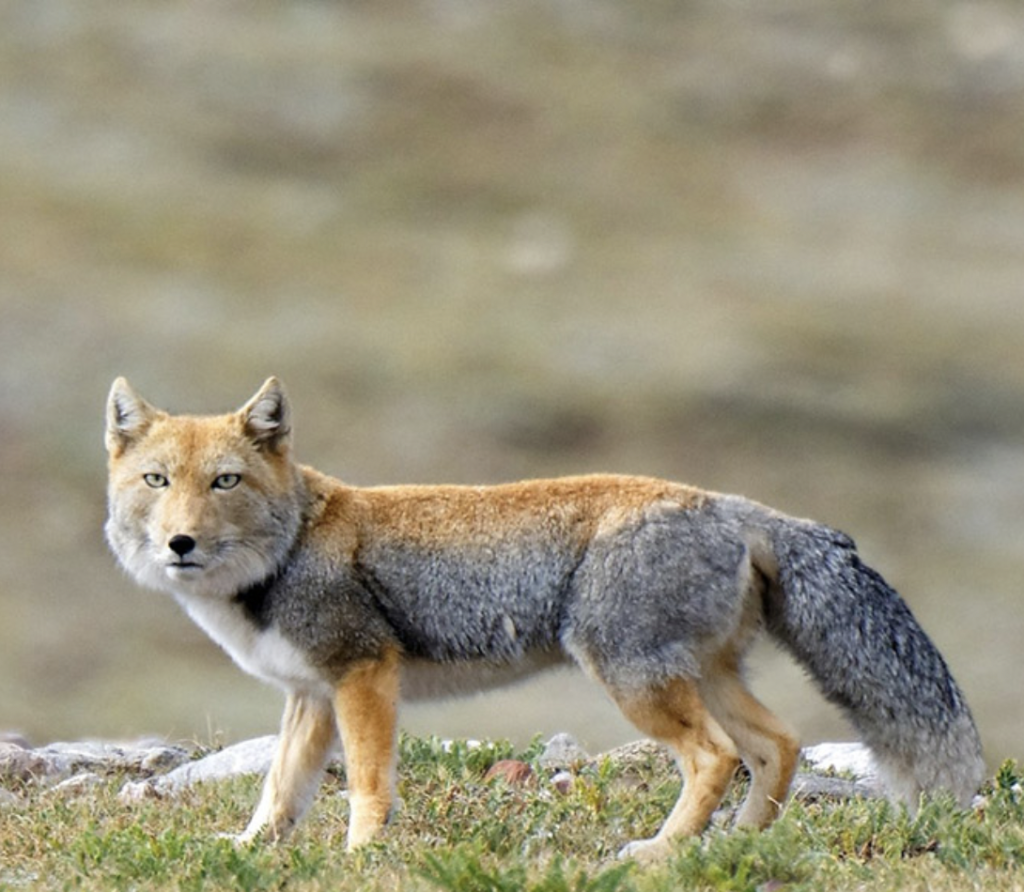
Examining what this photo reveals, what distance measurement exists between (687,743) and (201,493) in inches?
88.6

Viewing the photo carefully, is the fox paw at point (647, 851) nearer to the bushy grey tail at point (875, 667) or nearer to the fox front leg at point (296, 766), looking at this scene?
the bushy grey tail at point (875, 667)

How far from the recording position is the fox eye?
8367mm

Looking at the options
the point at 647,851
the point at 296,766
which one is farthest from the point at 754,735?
the point at 296,766

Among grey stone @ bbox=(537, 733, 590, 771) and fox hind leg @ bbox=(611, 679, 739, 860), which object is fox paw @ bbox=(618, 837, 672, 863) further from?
grey stone @ bbox=(537, 733, 590, 771)

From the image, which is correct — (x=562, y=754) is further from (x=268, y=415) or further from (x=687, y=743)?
(x=268, y=415)

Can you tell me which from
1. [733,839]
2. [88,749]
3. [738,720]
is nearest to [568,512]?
[738,720]

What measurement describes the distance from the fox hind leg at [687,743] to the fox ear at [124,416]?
7.82ft

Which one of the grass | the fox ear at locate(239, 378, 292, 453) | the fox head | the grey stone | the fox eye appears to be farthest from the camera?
the grey stone

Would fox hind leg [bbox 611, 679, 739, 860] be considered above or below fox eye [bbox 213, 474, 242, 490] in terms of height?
below

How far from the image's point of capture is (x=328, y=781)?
9.82 metres

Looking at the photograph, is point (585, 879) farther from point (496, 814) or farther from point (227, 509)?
point (227, 509)

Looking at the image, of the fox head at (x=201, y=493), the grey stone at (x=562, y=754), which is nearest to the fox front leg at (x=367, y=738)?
the fox head at (x=201, y=493)

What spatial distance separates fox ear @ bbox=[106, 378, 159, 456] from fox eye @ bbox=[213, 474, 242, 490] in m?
0.49

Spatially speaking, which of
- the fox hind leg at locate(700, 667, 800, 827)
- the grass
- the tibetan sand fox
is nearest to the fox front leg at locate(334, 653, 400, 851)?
the tibetan sand fox
